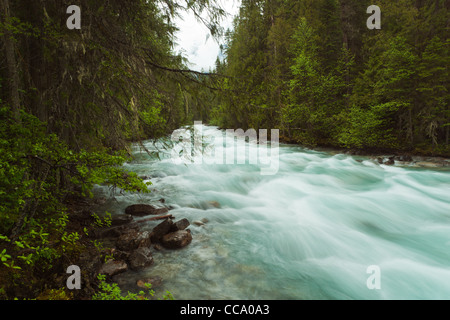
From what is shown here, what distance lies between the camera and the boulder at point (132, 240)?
380 centimetres

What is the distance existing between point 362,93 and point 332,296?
40.5 feet

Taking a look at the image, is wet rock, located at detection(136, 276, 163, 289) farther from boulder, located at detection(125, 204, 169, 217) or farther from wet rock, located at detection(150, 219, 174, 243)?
boulder, located at detection(125, 204, 169, 217)

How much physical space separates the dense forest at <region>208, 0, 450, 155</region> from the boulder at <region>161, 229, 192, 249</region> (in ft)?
8.97

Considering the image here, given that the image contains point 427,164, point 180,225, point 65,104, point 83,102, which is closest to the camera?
point 65,104

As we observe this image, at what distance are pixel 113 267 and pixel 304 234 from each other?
3.89 m

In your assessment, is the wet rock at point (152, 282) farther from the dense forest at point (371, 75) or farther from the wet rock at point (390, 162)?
the wet rock at point (390, 162)

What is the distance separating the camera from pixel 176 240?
4105 mm

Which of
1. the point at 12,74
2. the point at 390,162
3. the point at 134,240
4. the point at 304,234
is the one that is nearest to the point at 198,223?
the point at 134,240

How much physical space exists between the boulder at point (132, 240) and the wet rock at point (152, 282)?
2.56 feet

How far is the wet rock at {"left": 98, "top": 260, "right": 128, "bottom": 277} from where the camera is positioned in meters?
3.17

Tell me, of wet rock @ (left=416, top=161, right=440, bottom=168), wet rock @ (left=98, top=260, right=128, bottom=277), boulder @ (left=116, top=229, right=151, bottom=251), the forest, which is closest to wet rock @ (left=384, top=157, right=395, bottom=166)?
wet rock @ (left=416, top=161, right=440, bottom=168)

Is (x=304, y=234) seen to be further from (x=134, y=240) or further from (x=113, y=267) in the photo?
(x=113, y=267)
